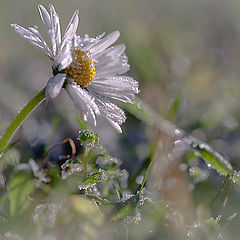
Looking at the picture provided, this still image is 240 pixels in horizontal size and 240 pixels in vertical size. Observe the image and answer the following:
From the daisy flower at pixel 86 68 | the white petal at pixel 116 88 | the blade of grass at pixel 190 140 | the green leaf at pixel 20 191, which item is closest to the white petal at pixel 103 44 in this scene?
the daisy flower at pixel 86 68

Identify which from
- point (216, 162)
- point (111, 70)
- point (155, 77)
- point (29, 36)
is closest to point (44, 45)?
point (29, 36)

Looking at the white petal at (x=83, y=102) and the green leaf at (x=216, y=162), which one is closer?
the white petal at (x=83, y=102)

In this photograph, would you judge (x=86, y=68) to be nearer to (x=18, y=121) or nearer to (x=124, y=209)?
(x=18, y=121)

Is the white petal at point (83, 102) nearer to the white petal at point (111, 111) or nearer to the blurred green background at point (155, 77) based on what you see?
the white petal at point (111, 111)

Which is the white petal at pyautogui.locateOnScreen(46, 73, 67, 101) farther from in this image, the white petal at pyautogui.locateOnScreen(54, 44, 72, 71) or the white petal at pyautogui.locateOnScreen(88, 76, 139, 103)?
the white petal at pyautogui.locateOnScreen(88, 76, 139, 103)

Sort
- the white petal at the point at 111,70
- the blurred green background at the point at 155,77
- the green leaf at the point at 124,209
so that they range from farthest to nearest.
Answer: the blurred green background at the point at 155,77 < the white petal at the point at 111,70 < the green leaf at the point at 124,209

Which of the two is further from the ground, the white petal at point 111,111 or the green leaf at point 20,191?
the white petal at point 111,111

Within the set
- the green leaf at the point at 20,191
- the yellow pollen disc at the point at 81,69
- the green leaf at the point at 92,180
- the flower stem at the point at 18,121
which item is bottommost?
the green leaf at the point at 20,191
